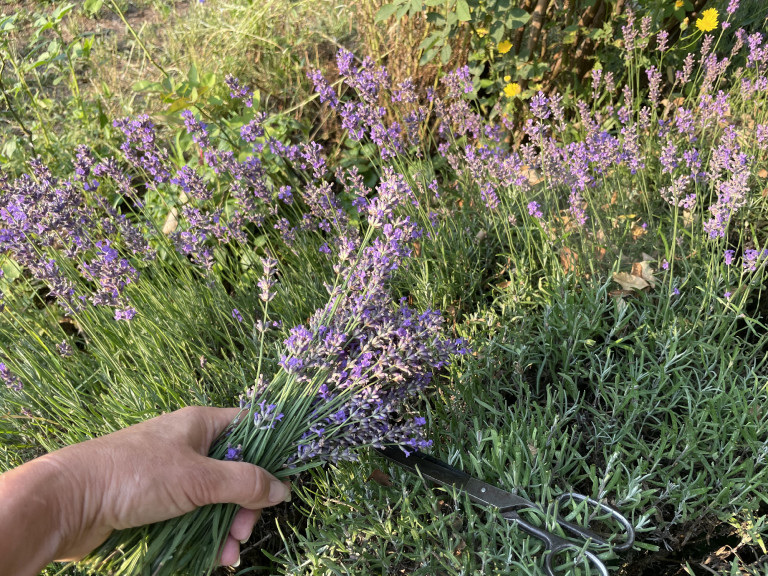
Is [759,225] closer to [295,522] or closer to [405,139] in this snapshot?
[405,139]

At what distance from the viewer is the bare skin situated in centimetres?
111

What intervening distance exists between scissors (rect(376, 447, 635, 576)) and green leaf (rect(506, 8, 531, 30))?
6.74ft

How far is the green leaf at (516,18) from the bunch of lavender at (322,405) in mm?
1585

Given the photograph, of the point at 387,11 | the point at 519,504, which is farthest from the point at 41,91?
the point at 519,504

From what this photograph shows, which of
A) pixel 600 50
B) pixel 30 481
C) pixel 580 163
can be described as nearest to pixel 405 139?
pixel 600 50

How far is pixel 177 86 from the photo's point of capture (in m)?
2.62

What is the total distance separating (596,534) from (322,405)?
27.7 inches

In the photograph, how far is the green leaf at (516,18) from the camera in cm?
254

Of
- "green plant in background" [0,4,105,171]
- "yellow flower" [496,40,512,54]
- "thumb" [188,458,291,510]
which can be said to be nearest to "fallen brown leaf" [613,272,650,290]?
"thumb" [188,458,291,510]

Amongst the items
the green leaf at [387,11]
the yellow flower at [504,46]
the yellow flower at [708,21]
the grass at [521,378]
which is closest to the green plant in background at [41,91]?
the grass at [521,378]

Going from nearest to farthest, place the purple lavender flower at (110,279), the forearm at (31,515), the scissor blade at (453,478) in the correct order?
1. the forearm at (31,515)
2. the scissor blade at (453,478)
3. the purple lavender flower at (110,279)

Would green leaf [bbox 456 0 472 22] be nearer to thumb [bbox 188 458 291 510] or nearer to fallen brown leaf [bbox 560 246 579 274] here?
fallen brown leaf [bbox 560 246 579 274]

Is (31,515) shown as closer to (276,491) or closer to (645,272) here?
(276,491)

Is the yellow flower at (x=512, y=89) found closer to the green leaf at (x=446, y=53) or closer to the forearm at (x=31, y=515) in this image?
the green leaf at (x=446, y=53)
